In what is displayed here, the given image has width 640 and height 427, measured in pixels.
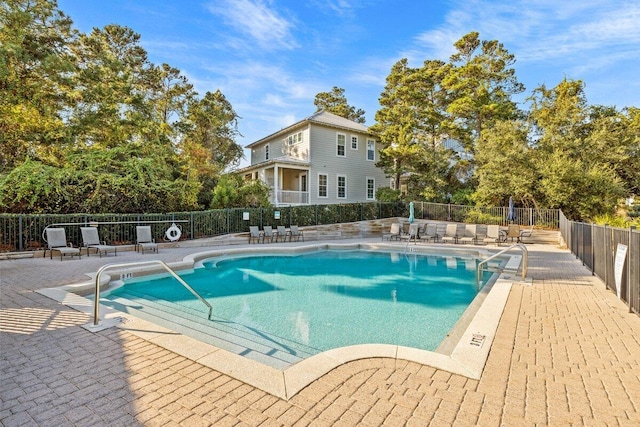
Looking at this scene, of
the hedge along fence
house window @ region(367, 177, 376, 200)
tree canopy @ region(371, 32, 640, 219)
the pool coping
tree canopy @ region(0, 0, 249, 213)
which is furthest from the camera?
house window @ region(367, 177, 376, 200)

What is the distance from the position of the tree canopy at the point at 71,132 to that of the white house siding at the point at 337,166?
7.48 meters

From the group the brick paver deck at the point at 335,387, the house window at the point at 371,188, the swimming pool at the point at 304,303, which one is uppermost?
the house window at the point at 371,188

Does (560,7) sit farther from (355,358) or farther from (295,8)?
(355,358)

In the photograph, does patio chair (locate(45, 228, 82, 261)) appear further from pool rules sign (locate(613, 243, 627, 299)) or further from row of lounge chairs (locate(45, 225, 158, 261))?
pool rules sign (locate(613, 243, 627, 299))

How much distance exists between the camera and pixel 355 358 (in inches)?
138

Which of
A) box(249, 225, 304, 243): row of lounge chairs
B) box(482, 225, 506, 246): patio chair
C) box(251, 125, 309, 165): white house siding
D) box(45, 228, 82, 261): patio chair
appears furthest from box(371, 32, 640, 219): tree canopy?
box(45, 228, 82, 261): patio chair

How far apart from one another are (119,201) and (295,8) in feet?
35.6

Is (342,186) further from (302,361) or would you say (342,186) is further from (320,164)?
(302,361)

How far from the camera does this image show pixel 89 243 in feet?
37.9

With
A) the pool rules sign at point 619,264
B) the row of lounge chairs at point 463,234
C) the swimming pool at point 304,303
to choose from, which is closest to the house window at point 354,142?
the row of lounge chairs at point 463,234

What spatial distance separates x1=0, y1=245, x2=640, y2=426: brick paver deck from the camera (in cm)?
248

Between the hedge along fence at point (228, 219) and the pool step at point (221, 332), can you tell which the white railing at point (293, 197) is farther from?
the pool step at point (221, 332)

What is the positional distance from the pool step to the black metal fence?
4970mm

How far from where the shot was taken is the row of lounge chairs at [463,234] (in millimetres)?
15133
